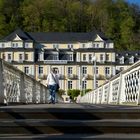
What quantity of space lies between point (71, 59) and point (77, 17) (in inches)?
1259

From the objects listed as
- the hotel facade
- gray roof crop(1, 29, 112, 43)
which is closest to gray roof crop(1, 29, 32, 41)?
gray roof crop(1, 29, 112, 43)

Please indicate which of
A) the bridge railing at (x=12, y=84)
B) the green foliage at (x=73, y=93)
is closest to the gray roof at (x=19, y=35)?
the green foliage at (x=73, y=93)

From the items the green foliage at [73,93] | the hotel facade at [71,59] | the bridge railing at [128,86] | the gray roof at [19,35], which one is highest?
the gray roof at [19,35]

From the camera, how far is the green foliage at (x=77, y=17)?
12581 cm

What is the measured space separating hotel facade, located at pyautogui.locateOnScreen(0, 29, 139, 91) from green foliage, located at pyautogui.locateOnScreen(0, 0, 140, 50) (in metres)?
20.6

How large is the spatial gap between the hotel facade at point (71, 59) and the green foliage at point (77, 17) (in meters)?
20.6

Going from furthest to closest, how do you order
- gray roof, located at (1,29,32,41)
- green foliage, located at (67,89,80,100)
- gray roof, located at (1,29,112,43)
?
gray roof, located at (1,29,112,43)
gray roof, located at (1,29,32,41)
green foliage, located at (67,89,80,100)

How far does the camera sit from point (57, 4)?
133875 mm

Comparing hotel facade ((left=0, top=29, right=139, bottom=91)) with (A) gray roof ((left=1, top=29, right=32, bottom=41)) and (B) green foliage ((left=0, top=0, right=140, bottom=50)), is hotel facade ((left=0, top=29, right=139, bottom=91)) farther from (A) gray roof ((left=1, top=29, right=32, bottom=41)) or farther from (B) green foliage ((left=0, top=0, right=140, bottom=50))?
(B) green foliage ((left=0, top=0, right=140, bottom=50))

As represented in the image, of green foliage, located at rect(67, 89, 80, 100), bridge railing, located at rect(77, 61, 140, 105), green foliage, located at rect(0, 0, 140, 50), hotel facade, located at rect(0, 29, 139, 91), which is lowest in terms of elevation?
bridge railing, located at rect(77, 61, 140, 105)

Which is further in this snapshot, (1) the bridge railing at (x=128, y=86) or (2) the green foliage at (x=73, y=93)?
(2) the green foliage at (x=73, y=93)

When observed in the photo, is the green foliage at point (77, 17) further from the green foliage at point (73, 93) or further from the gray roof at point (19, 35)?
the green foliage at point (73, 93)

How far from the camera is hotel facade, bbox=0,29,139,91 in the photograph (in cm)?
9738

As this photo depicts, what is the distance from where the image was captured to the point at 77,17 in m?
130
